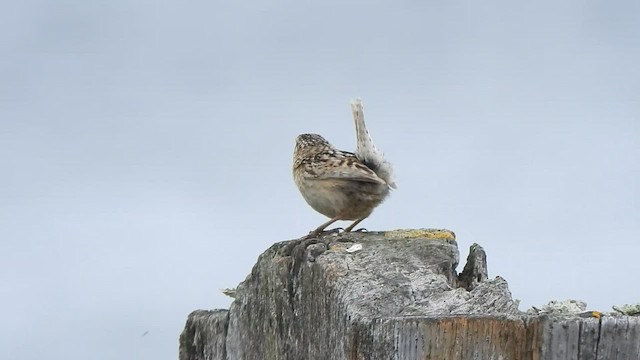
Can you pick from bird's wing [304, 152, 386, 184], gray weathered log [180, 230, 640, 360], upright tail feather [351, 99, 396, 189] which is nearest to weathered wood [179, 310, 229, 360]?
gray weathered log [180, 230, 640, 360]

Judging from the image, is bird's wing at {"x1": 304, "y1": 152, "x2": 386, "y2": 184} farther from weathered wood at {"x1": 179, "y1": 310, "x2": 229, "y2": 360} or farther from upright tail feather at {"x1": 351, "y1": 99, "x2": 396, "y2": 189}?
weathered wood at {"x1": 179, "y1": 310, "x2": 229, "y2": 360}

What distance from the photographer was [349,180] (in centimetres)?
952

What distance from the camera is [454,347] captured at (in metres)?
4.41

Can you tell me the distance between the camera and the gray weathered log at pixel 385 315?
4.23 meters

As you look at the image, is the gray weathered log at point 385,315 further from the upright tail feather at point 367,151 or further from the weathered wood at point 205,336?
the upright tail feather at point 367,151

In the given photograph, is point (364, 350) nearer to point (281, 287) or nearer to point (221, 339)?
point (281, 287)

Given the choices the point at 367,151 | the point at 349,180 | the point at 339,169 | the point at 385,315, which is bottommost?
the point at 385,315

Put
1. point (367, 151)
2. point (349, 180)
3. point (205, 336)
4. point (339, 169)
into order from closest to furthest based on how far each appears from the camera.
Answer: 1. point (205, 336)
2. point (349, 180)
3. point (339, 169)
4. point (367, 151)

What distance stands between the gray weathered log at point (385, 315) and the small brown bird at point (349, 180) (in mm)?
2228

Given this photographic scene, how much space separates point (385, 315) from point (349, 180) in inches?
172

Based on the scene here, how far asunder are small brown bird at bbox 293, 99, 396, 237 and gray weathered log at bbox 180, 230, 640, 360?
7.31ft

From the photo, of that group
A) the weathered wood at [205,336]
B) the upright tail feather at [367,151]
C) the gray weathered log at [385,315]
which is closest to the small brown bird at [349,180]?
the upright tail feather at [367,151]

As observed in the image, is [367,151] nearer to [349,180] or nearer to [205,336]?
[349,180]

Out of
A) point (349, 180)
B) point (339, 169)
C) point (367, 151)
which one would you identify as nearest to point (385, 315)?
point (349, 180)
